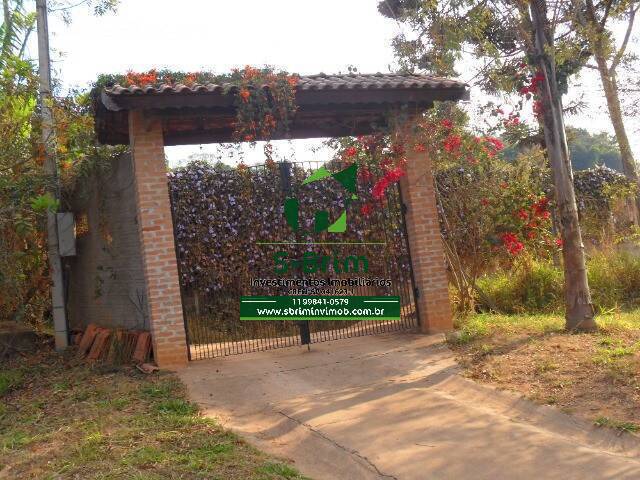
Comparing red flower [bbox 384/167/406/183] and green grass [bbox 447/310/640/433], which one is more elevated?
red flower [bbox 384/167/406/183]

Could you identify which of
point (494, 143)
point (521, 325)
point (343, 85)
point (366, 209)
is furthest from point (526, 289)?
point (343, 85)

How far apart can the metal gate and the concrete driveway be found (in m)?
→ 1.22

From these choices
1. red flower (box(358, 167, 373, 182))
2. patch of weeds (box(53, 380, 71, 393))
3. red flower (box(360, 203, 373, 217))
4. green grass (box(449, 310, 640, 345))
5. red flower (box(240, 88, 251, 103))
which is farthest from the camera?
red flower (box(360, 203, 373, 217))

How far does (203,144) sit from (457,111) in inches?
139

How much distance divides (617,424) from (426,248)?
403cm

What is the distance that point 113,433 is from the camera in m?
5.24

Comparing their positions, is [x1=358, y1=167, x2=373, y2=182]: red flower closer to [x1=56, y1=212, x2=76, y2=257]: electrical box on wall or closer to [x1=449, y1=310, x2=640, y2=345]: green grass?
[x1=449, y1=310, x2=640, y2=345]: green grass

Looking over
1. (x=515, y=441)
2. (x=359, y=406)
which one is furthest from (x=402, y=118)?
(x=515, y=441)

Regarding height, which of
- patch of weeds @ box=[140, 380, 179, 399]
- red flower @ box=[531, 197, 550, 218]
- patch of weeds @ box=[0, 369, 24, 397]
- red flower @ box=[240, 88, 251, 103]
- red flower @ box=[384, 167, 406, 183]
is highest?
red flower @ box=[240, 88, 251, 103]

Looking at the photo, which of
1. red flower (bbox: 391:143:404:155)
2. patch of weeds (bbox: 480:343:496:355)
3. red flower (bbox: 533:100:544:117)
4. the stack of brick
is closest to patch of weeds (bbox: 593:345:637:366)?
patch of weeds (bbox: 480:343:496:355)

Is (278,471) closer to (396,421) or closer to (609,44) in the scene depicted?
(396,421)

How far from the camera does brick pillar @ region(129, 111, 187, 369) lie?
723 centimetres

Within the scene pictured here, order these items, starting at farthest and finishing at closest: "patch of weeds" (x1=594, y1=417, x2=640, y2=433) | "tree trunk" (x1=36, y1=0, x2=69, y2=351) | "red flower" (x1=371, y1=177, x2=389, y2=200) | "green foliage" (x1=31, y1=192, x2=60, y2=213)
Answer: "tree trunk" (x1=36, y1=0, x2=69, y2=351)
"red flower" (x1=371, y1=177, x2=389, y2=200)
"green foliage" (x1=31, y1=192, x2=60, y2=213)
"patch of weeds" (x1=594, y1=417, x2=640, y2=433)

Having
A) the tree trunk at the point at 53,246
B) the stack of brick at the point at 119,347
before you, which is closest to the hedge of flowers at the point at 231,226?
the tree trunk at the point at 53,246
